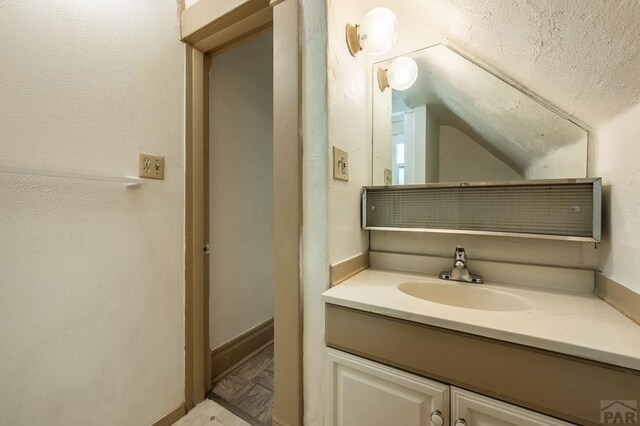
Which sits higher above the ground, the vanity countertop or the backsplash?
the backsplash

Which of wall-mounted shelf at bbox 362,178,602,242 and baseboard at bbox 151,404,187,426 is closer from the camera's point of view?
wall-mounted shelf at bbox 362,178,602,242

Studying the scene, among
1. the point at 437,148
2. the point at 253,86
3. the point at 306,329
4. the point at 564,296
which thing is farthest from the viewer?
the point at 253,86

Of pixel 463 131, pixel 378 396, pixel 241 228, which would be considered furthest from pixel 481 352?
pixel 241 228

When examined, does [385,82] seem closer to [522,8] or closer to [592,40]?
[522,8]

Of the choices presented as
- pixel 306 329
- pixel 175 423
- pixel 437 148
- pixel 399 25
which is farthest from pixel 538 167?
pixel 175 423

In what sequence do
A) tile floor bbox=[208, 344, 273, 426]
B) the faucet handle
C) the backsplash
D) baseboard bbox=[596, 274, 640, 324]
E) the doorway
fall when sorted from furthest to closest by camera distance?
the doorway → tile floor bbox=[208, 344, 273, 426] → the faucet handle → the backsplash → baseboard bbox=[596, 274, 640, 324]

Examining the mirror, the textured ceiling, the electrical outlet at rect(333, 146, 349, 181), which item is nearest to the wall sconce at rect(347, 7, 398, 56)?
the textured ceiling

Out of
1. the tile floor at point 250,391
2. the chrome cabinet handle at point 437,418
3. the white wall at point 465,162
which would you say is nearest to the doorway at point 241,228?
the tile floor at point 250,391

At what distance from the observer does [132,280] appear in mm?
1030

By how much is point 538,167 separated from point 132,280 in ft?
5.39

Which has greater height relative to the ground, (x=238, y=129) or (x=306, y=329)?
(x=238, y=129)

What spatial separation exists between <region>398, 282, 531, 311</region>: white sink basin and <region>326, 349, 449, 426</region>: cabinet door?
296mm

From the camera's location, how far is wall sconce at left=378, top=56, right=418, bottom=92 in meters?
1.17

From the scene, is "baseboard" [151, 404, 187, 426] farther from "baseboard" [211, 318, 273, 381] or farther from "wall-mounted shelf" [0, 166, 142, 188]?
"wall-mounted shelf" [0, 166, 142, 188]
